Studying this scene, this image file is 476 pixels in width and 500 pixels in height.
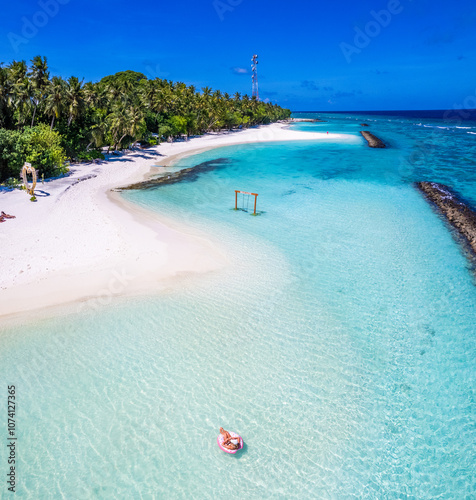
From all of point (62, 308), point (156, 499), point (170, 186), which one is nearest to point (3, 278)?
point (62, 308)

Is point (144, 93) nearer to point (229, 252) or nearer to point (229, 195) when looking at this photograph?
point (229, 195)

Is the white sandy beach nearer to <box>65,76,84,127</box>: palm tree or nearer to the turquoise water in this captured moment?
the turquoise water

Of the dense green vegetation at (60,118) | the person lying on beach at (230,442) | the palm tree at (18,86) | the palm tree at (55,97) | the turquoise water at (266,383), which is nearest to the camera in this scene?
the turquoise water at (266,383)

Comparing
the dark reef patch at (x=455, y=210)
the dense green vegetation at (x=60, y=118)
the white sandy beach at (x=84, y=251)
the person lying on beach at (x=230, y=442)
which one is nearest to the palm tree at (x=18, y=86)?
the dense green vegetation at (x=60, y=118)

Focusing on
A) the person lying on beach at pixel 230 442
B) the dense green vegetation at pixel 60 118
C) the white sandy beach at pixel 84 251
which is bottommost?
the person lying on beach at pixel 230 442

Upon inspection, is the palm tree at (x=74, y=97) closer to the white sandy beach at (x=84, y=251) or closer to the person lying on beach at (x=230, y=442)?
the white sandy beach at (x=84, y=251)
